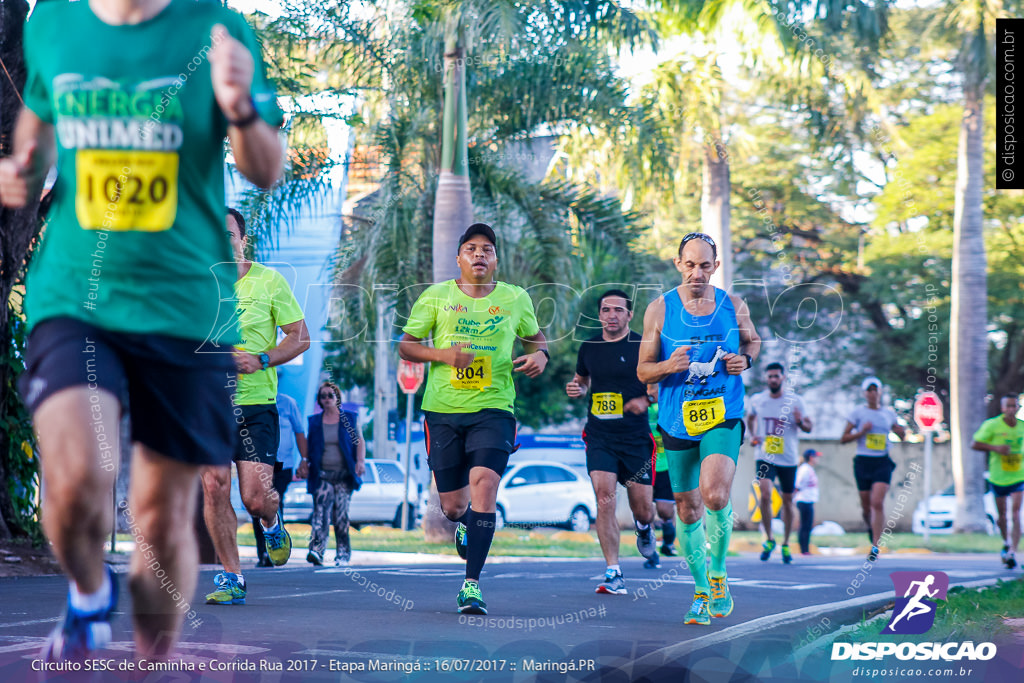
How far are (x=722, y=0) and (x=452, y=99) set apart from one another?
23.4 ft

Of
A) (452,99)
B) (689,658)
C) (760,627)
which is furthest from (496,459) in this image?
(452,99)

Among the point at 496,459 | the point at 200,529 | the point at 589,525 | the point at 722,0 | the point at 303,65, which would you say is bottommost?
the point at 589,525

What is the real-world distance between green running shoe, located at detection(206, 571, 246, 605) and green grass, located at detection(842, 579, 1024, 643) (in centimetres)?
329

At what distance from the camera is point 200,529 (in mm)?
11133

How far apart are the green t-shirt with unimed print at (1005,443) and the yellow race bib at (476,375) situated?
9.00 m

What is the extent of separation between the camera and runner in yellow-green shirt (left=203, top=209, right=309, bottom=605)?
22.8 ft

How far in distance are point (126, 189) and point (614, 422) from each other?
661cm

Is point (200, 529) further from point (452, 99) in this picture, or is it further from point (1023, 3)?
point (1023, 3)

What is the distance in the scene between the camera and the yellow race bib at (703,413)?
6.82m

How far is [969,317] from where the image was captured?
87.0 feet

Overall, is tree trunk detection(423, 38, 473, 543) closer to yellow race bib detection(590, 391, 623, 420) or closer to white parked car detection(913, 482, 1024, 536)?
yellow race bib detection(590, 391, 623, 420)

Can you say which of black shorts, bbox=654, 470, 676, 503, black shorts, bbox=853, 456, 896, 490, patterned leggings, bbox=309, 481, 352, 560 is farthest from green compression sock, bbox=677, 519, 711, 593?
black shorts, bbox=853, 456, 896, 490

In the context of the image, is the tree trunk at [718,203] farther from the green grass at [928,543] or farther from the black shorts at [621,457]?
the black shorts at [621,457]

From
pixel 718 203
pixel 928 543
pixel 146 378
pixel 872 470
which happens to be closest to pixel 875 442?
pixel 872 470
